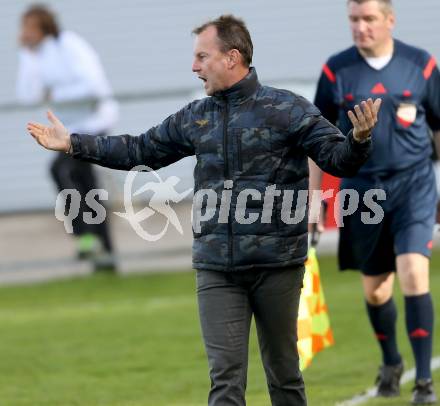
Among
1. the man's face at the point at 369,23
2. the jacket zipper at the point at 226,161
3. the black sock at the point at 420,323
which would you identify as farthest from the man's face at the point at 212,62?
the black sock at the point at 420,323

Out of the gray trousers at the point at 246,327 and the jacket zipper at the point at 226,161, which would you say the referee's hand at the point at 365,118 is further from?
the gray trousers at the point at 246,327

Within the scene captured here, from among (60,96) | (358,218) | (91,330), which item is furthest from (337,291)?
(358,218)

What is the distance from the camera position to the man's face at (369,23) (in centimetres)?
820

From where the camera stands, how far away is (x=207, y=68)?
653 centimetres

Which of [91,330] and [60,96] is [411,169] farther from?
[60,96]

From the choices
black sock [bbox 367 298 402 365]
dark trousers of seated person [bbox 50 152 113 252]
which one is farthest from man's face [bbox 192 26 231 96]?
dark trousers of seated person [bbox 50 152 113 252]

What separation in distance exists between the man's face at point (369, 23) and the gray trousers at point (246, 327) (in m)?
1.99

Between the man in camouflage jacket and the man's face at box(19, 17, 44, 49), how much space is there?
7756 millimetres

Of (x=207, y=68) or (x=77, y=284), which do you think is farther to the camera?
(x=77, y=284)

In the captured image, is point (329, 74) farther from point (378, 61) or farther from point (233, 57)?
point (233, 57)

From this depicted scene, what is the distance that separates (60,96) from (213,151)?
8072 mm

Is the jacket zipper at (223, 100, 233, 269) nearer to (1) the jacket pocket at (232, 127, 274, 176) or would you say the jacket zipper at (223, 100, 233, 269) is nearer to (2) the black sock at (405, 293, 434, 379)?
(1) the jacket pocket at (232, 127, 274, 176)

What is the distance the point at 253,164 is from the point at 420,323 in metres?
2.20

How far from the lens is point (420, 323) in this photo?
8305 mm
